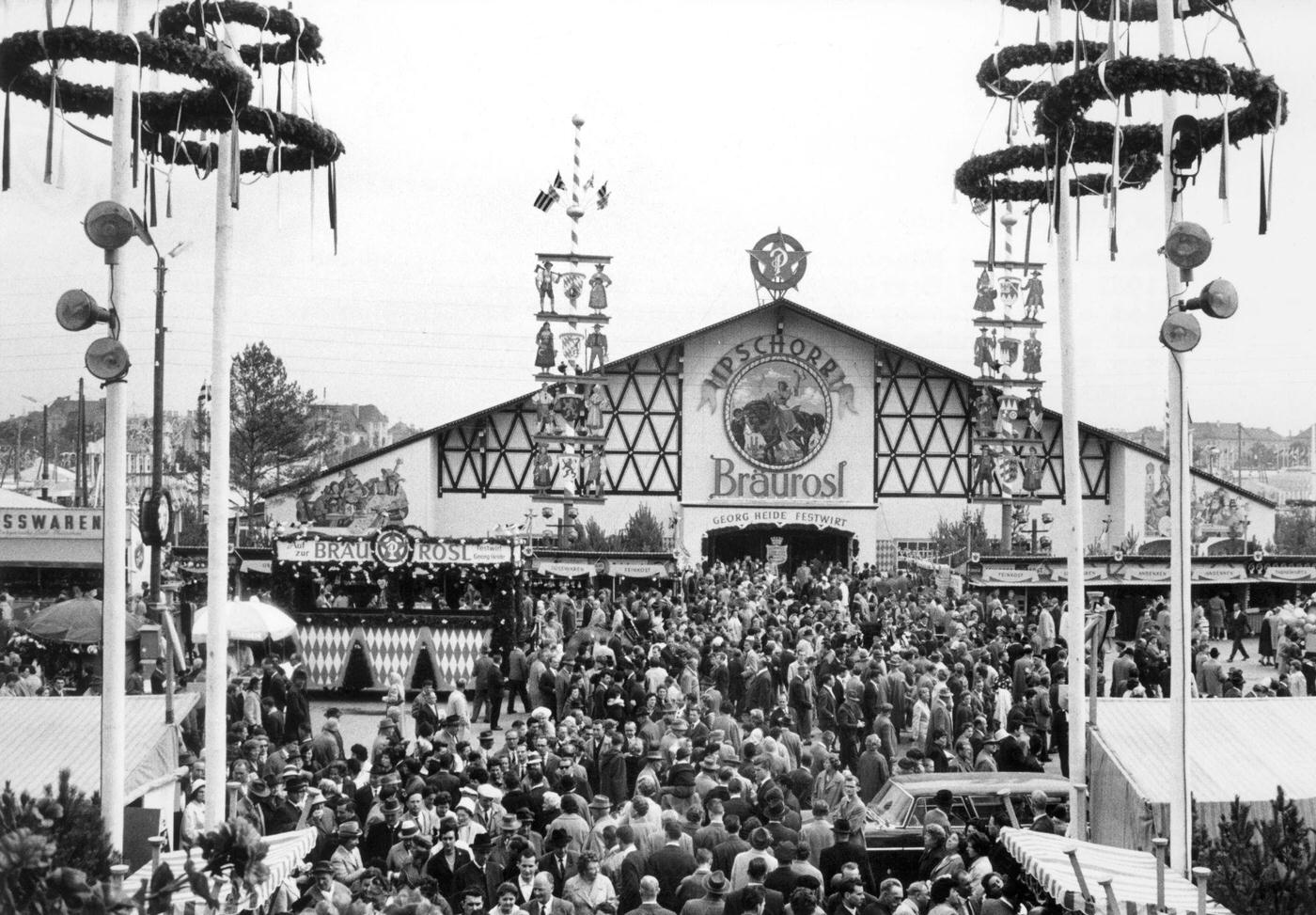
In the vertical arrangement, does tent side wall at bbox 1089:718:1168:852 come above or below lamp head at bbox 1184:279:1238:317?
below

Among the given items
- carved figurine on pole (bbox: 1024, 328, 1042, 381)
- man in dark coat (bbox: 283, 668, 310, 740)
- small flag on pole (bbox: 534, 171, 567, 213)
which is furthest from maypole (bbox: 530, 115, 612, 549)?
man in dark coat (bbox: 283, 668, 310, 740)

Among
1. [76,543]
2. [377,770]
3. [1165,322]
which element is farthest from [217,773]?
[76,543]

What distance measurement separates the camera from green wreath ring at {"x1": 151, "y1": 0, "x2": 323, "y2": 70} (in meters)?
11.6

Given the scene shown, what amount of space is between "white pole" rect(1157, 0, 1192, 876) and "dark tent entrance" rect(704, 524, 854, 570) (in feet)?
129

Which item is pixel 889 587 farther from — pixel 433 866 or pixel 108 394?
pixel 108 394

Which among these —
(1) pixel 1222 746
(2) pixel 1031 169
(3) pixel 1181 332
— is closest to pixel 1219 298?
(3) pixel 1181 332

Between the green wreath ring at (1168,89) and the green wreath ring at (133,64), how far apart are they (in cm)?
582

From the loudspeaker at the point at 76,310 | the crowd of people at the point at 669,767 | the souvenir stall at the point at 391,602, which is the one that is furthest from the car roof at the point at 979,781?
the souvenir stall at the point at 391,602

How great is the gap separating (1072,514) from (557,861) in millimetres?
5028

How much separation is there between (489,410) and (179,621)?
74.2ft

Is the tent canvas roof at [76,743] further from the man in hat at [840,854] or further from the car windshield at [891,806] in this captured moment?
the car windshield at [891,806]

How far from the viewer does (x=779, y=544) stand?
51562 millimetres

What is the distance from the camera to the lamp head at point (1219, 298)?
11133mm

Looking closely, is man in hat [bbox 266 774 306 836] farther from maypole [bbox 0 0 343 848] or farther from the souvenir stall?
the souvenir stall
